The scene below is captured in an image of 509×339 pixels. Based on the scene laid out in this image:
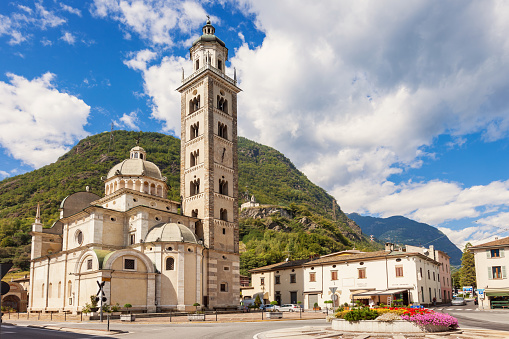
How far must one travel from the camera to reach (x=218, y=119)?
5819 centimetres

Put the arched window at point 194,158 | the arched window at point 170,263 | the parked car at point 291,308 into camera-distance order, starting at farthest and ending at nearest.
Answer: the arched window at point 194,158 → the parked car at point 291,308 → the arched window at point 170,263

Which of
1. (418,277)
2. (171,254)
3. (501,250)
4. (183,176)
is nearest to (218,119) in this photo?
(183,176)

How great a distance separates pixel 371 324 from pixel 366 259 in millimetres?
31774

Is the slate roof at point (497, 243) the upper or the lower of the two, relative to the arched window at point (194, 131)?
lower

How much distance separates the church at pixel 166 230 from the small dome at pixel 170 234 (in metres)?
0.12

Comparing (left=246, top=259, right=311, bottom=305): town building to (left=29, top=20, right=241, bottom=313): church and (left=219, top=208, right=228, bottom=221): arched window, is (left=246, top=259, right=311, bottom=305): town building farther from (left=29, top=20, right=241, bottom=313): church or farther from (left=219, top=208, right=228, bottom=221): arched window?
(left=219, top=208, right=228, bottom=221): arched window

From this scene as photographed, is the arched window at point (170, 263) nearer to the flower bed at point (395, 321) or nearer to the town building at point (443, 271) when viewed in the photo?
the flower bed at point (395, 321)

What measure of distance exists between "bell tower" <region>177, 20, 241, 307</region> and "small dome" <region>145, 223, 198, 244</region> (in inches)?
178

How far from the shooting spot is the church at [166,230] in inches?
1695

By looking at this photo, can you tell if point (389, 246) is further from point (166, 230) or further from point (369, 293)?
point (166, 230)

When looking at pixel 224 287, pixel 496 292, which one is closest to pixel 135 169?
→ pixel 224 287

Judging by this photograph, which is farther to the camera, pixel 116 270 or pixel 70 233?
pixel 70 233

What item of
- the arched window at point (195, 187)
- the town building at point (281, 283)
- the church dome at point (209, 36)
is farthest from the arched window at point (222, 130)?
the town building at point (281, 283)

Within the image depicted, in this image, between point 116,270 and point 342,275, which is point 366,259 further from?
point 116,270
